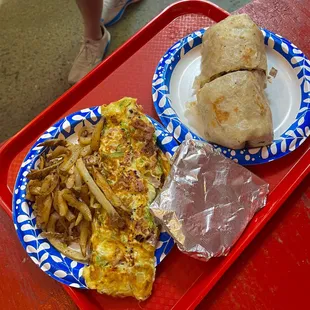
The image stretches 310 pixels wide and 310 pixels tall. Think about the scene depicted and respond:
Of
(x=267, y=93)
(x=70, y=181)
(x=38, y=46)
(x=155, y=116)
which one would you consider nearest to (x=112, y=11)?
(x=38, y=46)

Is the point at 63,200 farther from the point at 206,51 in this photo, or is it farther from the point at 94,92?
the point at 206,51

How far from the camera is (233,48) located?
125 cm

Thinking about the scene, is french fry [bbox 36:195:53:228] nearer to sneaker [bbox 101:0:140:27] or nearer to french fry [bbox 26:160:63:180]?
french fry [bbox 26:160:63:180]

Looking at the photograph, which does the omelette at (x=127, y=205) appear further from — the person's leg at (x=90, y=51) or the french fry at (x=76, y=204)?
the person's leg at (x=90, y=51)

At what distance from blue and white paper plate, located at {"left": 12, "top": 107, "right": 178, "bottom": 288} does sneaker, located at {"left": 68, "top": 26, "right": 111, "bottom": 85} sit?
0.87m

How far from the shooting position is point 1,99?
2123mm

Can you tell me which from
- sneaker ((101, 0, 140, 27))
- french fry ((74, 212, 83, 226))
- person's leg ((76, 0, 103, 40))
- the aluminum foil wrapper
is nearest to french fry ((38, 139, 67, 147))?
french fry ((74, 212, 83, 226))

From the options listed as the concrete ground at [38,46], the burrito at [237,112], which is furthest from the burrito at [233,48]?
the concrete ground at [38,46]

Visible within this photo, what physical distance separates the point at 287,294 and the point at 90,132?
0.74 meters

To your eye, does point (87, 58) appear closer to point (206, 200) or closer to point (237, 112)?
point (237, 112)

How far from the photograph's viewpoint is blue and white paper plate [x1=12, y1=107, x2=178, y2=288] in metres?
1.06

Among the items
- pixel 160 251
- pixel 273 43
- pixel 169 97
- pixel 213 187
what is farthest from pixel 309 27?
pixel 160 251

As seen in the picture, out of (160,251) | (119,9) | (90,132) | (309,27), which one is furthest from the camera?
(119,9)

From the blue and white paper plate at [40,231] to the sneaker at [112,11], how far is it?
1.18 m
